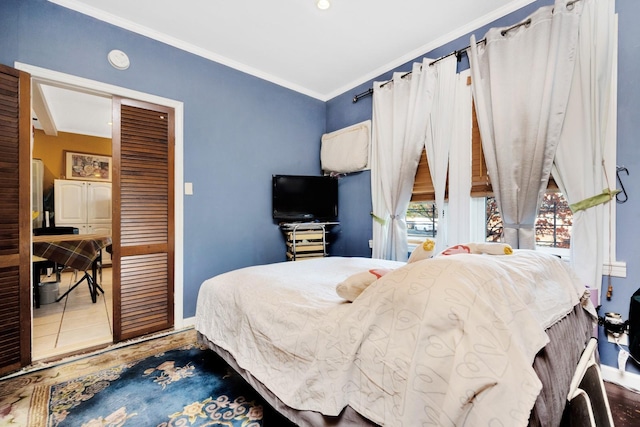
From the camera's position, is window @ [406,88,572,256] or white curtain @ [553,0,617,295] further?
window @ [406,88,572,256]

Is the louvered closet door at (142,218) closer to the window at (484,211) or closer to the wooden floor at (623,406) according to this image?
the window at (484,211)

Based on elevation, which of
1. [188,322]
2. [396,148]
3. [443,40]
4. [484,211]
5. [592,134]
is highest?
[443,40]

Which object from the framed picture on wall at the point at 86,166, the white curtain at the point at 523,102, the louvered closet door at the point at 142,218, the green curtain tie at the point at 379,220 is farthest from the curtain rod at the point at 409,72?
the framed picture on wall at the point at 86,166

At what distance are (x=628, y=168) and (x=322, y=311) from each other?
2.12 meters

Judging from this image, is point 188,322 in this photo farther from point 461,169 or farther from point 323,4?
point 323,4

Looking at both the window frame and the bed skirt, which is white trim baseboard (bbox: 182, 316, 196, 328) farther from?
the window frame

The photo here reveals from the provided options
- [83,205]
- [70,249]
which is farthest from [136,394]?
[83,205]

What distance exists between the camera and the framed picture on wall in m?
5.20

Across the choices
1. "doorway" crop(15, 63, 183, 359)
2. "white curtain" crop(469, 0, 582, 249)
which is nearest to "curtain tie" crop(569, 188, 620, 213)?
"white curtain" crop(469, 0, 582, 249)

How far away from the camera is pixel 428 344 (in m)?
0.79

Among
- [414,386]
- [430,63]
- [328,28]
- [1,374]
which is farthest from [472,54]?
[1,374]

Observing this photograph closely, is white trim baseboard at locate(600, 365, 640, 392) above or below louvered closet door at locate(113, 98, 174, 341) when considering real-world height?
below

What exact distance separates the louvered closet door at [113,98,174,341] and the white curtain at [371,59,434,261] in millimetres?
2162

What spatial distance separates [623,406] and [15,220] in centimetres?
398
